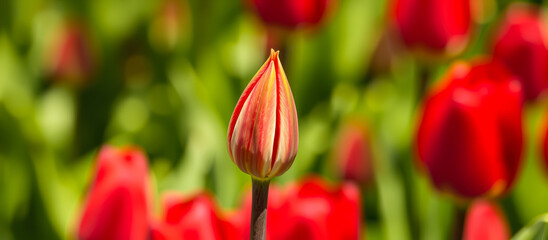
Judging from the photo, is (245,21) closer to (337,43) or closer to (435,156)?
(337,43)

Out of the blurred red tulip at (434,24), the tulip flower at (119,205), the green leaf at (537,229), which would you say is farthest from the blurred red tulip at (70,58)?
the green leaf at (537,229)

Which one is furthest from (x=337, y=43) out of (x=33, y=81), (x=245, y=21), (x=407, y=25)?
(x=33, y=81)

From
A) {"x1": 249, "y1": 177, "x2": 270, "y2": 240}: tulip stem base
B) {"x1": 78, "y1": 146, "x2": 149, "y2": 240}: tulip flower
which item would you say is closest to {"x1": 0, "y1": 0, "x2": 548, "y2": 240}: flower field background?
{"x1": 78, "y1": 146, "x2": 149, "y2": 240}: tulip flower

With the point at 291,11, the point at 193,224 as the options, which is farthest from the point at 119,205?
the point at 291,11

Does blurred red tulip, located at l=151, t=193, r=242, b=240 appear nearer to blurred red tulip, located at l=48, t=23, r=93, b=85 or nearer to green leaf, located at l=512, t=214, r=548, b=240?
green leaf, located at l=512, t=214, r=548, b=240

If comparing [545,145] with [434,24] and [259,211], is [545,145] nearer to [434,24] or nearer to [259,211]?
[434,24]
